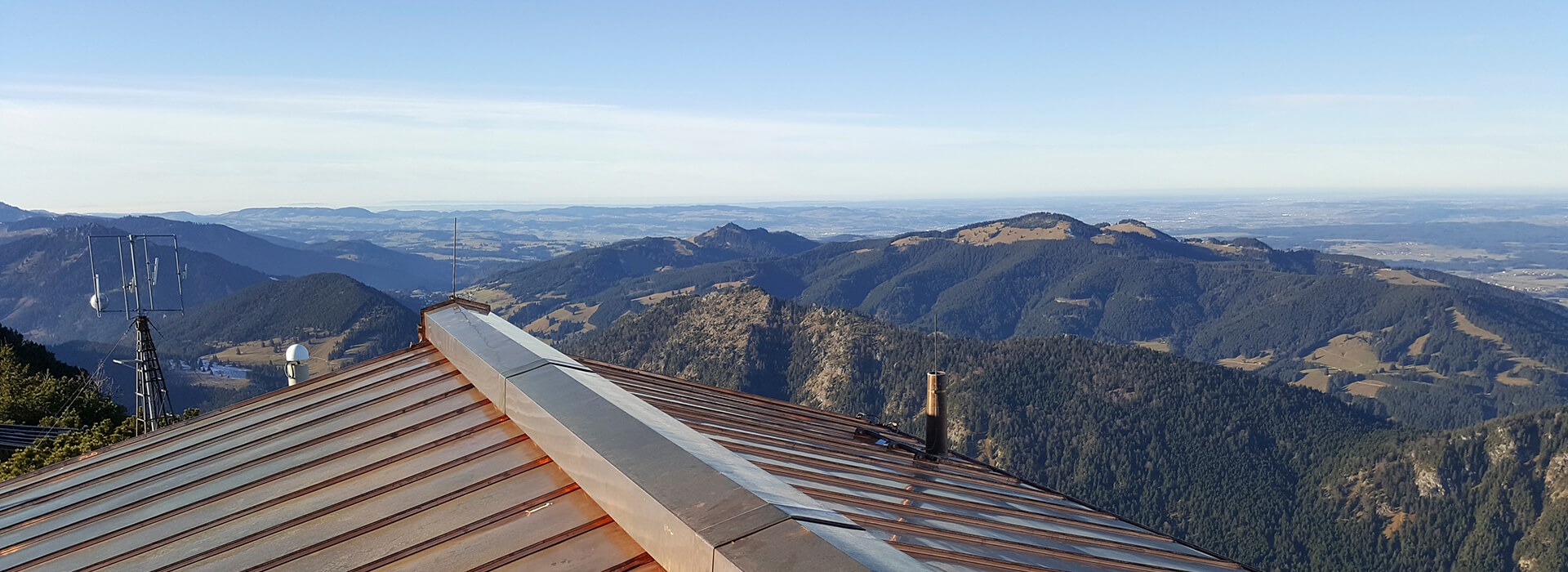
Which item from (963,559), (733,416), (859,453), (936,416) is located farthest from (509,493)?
(936,416)

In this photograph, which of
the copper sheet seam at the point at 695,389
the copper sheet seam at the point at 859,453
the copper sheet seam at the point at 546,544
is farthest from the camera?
the copper sheet seam at the point at 695,389

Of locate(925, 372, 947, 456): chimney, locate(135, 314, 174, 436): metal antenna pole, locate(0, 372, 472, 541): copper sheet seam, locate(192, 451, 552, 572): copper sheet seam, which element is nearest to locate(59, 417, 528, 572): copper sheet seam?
locate(192, 451, 552, 572): copper sheet seam

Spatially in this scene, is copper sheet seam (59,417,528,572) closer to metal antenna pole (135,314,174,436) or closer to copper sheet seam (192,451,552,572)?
copper sheet seam (192,451,552,572)

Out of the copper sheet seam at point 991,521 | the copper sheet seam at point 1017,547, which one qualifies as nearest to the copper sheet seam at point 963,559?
the copper sheet seam at point 1017,547

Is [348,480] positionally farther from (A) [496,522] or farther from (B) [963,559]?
(B) [963,559]

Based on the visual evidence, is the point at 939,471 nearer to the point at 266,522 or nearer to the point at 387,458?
the point at 387,458

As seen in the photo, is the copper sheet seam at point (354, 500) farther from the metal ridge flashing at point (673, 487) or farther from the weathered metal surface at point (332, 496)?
the metal ridge flashing at point (673, 487)
